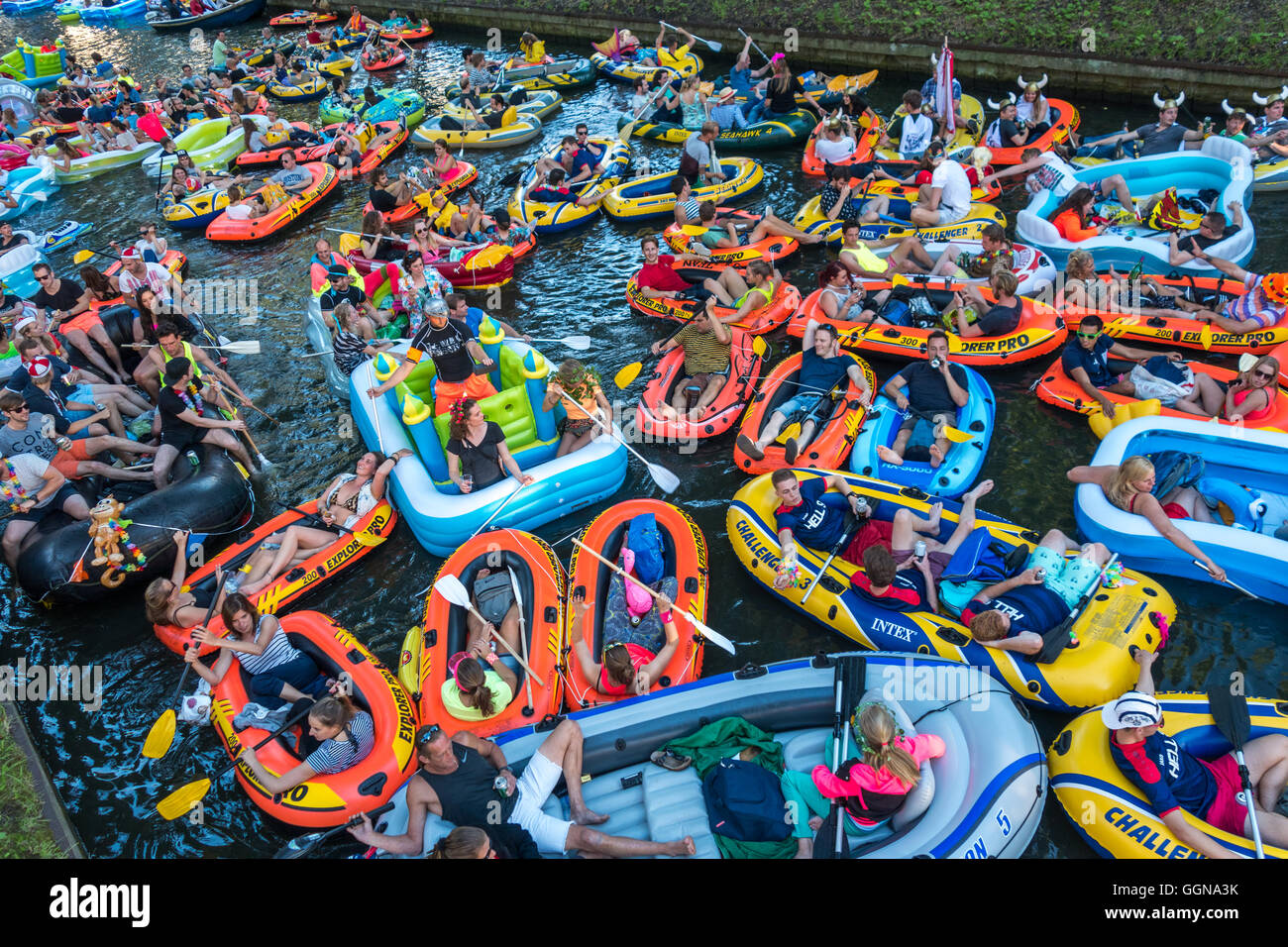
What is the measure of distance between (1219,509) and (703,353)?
4723mm

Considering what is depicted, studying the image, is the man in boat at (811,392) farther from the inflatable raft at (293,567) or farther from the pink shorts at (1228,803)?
the pink shorts at (1228,803)

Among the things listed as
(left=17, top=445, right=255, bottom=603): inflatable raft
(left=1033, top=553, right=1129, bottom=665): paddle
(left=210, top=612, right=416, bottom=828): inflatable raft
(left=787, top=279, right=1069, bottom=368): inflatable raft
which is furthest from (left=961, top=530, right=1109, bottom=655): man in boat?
(left=17, top=445, right=255, bottom=603): inflatable raft

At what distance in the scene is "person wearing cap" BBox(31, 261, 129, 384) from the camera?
9.77 m

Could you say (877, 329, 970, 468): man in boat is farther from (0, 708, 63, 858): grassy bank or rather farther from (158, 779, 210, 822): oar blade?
(0, 708, 63, 858): grassy bank

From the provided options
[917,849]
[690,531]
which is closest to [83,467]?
[690,531]

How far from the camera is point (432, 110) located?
18.5 m

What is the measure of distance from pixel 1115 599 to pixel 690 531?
309 centimetres

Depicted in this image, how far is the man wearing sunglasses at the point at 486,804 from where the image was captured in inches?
184

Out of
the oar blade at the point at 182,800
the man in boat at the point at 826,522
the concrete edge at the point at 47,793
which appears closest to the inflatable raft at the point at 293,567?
the concrete edge at the point at 47,793

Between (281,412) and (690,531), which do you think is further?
(281,412)

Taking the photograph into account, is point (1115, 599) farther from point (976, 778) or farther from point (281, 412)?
point (281, 412)

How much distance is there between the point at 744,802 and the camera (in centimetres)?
477

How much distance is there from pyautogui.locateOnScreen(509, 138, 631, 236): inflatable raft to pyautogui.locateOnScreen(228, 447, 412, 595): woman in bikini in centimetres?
602

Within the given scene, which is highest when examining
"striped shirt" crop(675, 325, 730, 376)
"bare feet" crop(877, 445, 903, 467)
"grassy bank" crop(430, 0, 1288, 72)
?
"grassy bank" crop(430, 0, 1288, 72)
